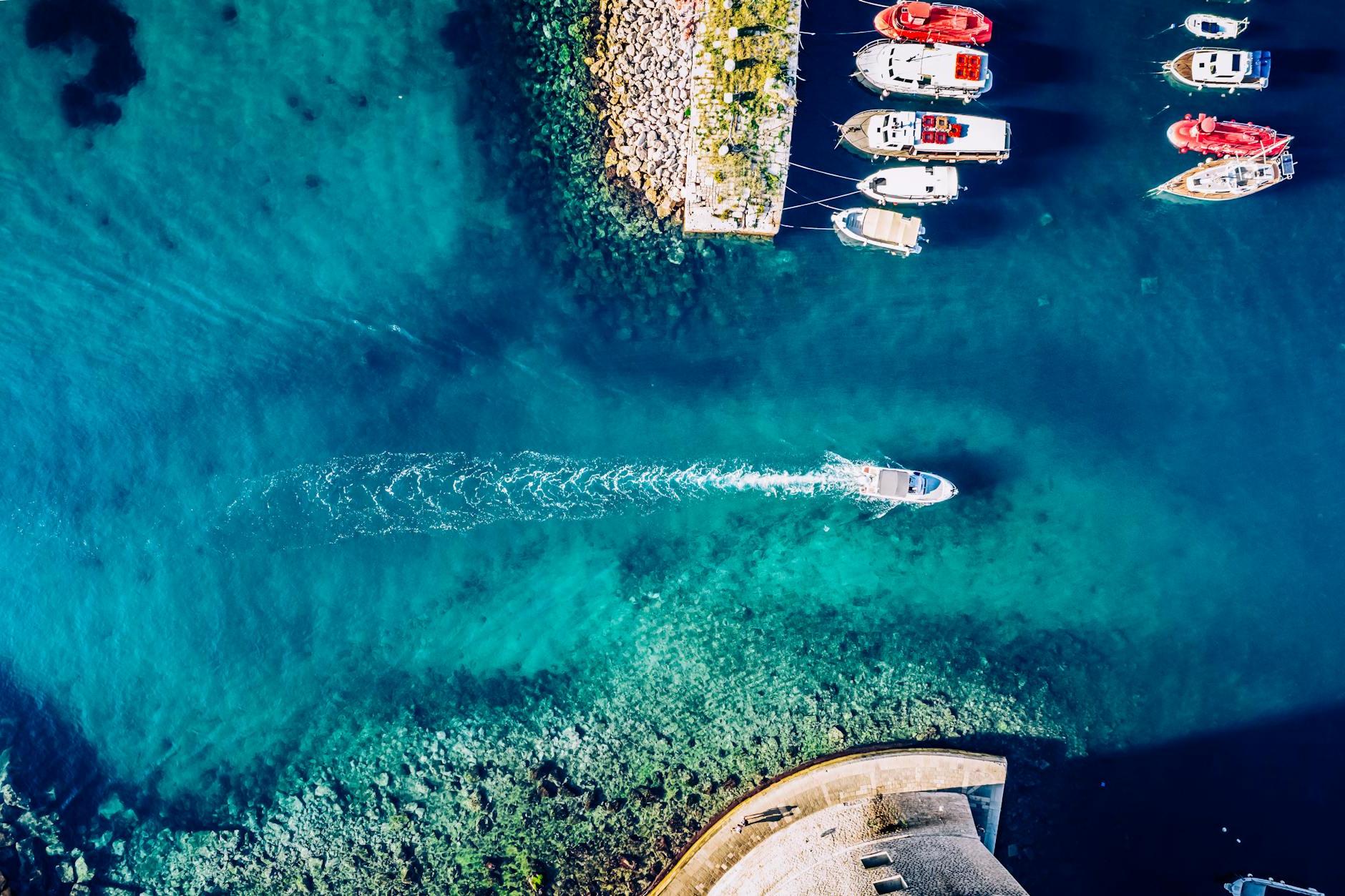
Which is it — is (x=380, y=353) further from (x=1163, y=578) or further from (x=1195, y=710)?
(x=1195, y=710)

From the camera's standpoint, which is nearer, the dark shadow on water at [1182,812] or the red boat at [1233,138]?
the red boat at [1233,138]

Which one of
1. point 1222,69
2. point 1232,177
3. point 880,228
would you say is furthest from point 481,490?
point 1222,69

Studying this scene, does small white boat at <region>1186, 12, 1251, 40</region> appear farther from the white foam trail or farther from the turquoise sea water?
the white foam trail

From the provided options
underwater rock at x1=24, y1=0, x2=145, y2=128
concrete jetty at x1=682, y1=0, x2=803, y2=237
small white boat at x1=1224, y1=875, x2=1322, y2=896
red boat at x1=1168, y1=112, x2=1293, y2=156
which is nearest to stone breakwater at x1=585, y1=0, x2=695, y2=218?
concrete jetty at x1=682, y1=0, x2=803, y2=237

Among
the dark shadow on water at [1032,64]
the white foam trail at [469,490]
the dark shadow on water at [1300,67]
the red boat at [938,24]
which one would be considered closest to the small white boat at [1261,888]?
the white foam trail at [469,490]

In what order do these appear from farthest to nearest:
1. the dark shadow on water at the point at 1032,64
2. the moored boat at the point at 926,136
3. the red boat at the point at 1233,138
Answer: the dark shadow on water at the point at 1032,64 < the red boat at the point at 1233,138 < the moored boat at the point at 926,136

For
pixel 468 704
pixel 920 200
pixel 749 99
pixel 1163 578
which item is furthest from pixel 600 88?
pixel 1163 578

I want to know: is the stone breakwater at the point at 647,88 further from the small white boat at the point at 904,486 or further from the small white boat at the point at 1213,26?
the small white boat at the point at 1213,26

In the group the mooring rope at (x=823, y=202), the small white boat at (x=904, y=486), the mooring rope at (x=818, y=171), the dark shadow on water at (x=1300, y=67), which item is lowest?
the small white boat at (x=904, y=486)
